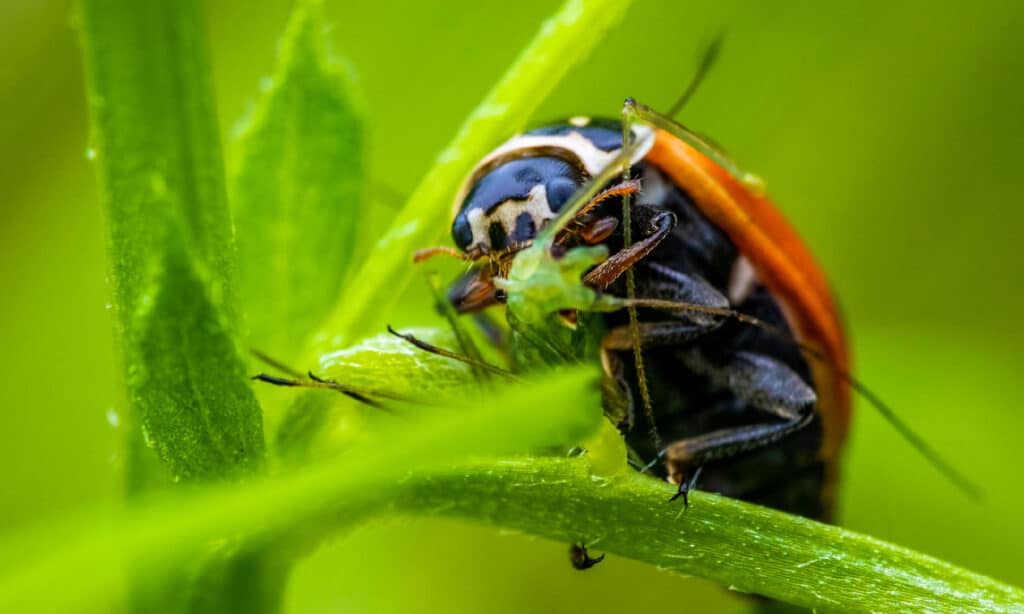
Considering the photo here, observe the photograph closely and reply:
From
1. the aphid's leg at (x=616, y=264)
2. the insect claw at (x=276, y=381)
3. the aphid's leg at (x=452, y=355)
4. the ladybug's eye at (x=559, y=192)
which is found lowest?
the insect claw at (x=276, y=381)

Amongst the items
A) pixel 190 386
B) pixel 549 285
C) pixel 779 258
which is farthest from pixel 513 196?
pixel 190 386

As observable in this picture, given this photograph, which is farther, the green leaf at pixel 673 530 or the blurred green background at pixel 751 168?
the blurred green background at pixel 751 168

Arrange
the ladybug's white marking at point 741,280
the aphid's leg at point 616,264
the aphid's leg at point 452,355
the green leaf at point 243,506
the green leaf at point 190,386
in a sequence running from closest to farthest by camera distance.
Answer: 1. the green leaf at point 243,506
2. the green leaf at point 190,386
3. the aphid's leg at point 452,355
4. the aphid's leg at point 616,264
5. the ladybug's white marking at point 741,280

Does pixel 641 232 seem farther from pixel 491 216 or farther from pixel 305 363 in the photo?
pixel 305 363

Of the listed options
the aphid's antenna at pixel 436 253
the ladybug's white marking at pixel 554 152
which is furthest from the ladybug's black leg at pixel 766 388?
the aphid's antenna at pixel 436 253

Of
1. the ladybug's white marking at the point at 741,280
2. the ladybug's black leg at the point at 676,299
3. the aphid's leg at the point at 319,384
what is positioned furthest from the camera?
the ladybug's white marking at the point at 741,280

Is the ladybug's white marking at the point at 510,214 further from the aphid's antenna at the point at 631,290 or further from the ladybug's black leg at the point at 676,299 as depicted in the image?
the ladybug's black leg at the point at 676,299

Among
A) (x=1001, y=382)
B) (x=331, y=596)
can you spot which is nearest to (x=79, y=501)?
(x=331, y=596)

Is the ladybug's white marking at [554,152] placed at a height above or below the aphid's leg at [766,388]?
above

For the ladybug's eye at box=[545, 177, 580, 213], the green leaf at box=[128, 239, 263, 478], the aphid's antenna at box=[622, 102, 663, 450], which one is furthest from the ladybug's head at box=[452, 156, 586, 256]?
the green leaf at box=[128, 239, 263, 478]
